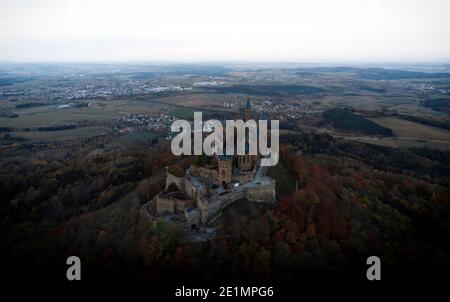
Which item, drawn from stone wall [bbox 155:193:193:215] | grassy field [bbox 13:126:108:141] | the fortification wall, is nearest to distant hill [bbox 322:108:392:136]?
grassy field [bbox 13:126:108:141]

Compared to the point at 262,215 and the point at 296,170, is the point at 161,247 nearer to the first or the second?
the point at 262,215

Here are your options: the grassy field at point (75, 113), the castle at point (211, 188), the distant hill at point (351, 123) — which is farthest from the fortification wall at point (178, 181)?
the grassy field at point (75, 113)

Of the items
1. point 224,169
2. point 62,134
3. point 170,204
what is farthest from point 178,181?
point 62,134

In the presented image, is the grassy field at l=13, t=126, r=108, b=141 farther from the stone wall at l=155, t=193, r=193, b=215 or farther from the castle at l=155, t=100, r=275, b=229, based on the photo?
the stone wall at l=155, t=193, r=193, b=215

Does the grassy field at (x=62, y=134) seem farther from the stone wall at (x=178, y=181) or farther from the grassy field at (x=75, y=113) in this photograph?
the stone wall at (x=178, y=181)

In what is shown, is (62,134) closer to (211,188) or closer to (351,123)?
(211,188)
